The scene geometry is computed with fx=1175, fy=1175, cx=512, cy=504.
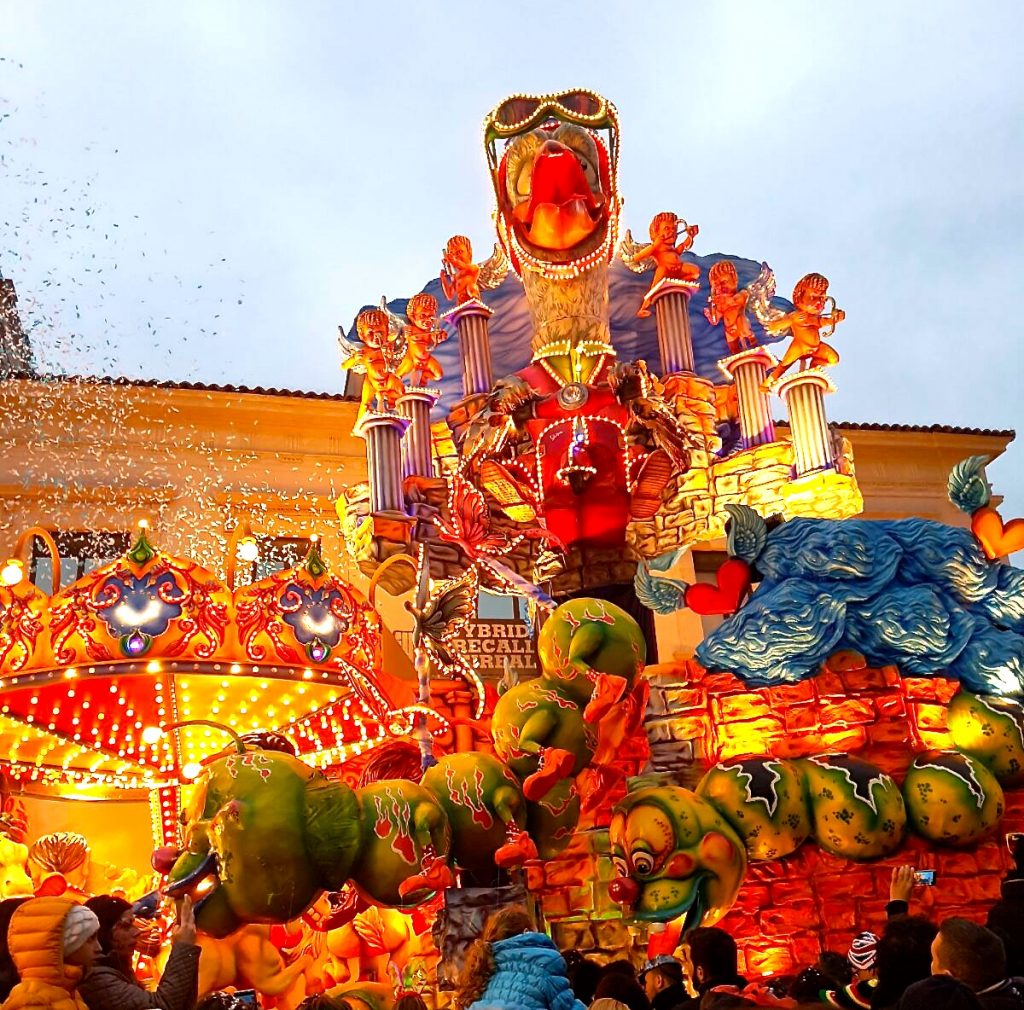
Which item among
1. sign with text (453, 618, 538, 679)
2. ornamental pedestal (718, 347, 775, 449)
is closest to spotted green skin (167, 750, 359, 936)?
sign with text (453, 618, 538, 679)

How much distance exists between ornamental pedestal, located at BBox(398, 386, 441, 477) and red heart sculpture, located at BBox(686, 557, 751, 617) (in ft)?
10.6

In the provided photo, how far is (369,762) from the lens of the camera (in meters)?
8.84

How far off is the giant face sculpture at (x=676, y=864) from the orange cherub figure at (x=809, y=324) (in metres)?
5.35

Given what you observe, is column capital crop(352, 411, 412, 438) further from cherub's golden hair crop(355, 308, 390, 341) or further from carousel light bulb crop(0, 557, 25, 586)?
carousel light bulb crop(0, 557, 25, 586)

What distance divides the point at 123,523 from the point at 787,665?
828cm

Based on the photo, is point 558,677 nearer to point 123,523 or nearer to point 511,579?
point 511,579

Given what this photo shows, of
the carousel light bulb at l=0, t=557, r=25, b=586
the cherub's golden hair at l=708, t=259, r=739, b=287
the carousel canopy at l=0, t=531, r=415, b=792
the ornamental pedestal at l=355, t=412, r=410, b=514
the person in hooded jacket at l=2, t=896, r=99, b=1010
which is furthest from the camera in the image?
the cherub's golden hair at l=708, t=259, r=739, b=287

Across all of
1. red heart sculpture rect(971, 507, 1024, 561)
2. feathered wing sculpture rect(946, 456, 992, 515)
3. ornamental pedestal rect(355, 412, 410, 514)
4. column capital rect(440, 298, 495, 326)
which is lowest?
red heart sculpture rect(971, 507, 1024, 561)

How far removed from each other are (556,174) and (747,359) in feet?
8.92

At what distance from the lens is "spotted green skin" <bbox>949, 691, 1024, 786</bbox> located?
8.57 m

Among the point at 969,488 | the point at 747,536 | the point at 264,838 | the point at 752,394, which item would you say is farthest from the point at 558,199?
the point at 264,838

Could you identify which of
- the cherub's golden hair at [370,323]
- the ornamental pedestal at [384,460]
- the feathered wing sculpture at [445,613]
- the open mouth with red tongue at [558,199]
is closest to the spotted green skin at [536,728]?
the feathered wing sculpture at [445,613]

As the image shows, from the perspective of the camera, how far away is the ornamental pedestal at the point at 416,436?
1147cm

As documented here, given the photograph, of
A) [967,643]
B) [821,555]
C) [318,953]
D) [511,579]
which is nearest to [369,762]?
[318,953]
